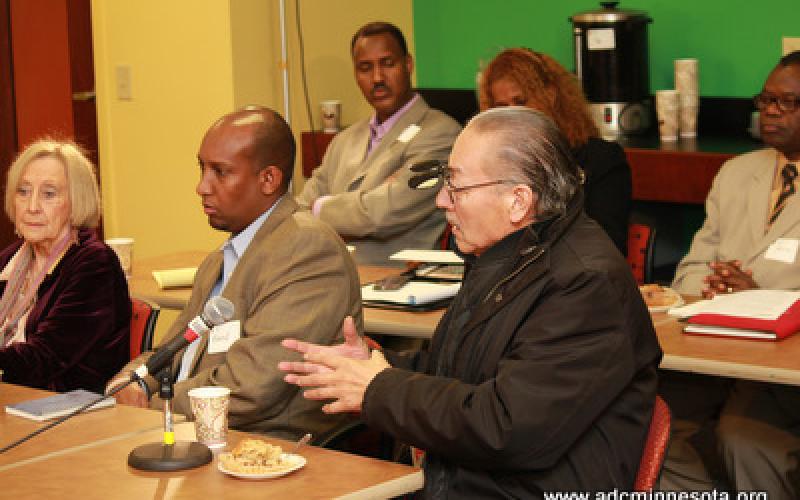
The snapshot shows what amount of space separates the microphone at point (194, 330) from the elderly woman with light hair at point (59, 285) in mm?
1340

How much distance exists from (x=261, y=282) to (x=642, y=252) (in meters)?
1.79

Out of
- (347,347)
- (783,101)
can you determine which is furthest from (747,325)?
(347,347)

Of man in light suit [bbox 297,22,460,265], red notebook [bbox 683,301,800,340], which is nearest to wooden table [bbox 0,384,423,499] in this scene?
red notebook [bbox 683,301,800,340]

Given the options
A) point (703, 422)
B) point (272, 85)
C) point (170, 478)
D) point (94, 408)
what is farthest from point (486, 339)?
point (272, 85)

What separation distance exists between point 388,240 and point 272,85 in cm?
139

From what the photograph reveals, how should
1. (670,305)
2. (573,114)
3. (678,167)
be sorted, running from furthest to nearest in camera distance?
1. (678,167)
2. (573,114)
3. (670,305)

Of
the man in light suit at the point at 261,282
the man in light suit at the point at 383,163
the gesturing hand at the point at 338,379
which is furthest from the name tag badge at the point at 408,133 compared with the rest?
the gesturing hand at the point at 338,379

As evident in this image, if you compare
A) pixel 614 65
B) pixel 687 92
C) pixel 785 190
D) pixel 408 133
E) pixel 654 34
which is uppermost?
pixel 654 34

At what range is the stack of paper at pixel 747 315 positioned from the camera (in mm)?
3416

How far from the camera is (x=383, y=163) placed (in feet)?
17.2

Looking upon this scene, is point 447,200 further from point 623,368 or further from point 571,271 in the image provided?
point 623,368

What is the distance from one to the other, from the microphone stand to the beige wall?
11.9 ft

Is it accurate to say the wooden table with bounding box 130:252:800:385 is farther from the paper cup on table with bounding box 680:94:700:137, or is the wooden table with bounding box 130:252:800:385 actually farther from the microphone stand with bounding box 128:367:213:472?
the paper cup on table with bounding box 680:94:700:137

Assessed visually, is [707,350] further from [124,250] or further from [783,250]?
[124,250]
